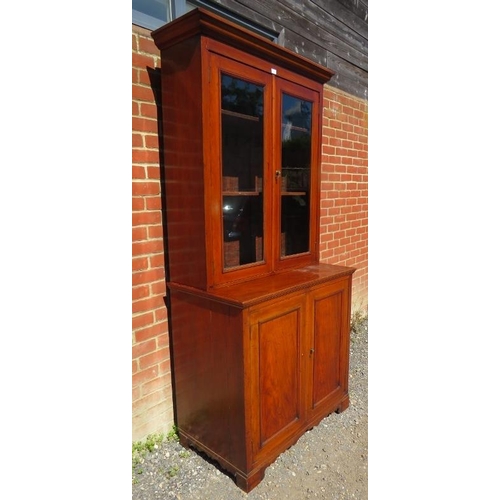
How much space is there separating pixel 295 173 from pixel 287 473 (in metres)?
1.69

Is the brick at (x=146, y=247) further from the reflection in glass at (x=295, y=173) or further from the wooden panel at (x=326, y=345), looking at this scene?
the wooden panel at (x=326, y=345)

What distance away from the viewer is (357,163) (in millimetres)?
3822

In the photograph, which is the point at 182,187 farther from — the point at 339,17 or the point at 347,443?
the point at 339,17

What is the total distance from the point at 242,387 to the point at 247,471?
0.44 metres

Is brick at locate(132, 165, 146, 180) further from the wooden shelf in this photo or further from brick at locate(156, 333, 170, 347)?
brick at locate(156, 333, 170, 347)

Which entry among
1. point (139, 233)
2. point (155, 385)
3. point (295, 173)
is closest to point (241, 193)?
point (295, 173)

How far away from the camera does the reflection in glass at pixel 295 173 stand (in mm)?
2043

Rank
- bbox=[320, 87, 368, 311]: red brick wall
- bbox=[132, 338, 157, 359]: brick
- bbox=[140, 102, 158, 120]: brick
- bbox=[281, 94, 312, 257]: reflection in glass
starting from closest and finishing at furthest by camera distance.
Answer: bbox=[140, 102, 158, 120]: brick
bbox=[132, 338, 157, 359]: brick
bbox=[281, 94, 312, 257]: reflection in glass
bbox=[320, 87, 368, 311]: red brick wall

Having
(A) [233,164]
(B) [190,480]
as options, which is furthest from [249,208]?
(B) [190,480]

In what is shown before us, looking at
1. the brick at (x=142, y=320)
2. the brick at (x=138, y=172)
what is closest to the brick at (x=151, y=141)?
the brick at (x=138, y=172)

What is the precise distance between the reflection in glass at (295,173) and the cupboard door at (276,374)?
44 centimetres

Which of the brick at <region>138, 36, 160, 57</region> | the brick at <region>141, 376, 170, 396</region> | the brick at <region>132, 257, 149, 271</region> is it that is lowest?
the brick at <region>141, 376, 170, 396</region>

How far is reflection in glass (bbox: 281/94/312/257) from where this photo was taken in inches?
80.4

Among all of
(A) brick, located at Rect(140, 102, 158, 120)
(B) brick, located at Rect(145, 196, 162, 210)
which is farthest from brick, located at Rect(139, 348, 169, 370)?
(A) brick, located at Rect(140, 102, 158, 120)
